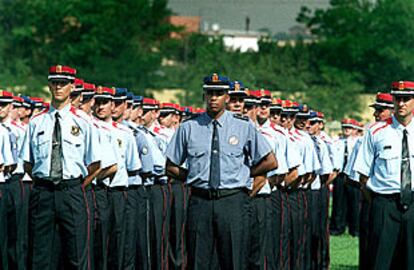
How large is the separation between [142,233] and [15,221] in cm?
158

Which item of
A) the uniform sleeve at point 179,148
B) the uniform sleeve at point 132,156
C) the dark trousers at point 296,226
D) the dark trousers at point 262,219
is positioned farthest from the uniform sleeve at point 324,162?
the uniform sleeve at point 179,148

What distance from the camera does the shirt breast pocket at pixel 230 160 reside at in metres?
11.3

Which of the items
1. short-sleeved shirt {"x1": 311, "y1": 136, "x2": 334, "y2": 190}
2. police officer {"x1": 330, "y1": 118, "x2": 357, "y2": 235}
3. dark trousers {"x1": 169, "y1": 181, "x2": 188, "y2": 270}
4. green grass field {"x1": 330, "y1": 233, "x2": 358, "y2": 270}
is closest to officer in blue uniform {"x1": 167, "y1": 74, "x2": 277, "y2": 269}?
dark trousers {"x1": 169, "y1": 181, "x2": 188, "y2": 270}

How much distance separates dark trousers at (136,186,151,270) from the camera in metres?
15.3

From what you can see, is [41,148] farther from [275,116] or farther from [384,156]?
[275,116]

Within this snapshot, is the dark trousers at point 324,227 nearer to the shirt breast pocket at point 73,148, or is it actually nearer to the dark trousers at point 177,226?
the dark trousers at point 177,226

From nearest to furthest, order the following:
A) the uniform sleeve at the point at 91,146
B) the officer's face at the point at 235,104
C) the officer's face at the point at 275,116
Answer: the uniform sleeve at the point at 91,146 < the officer's face at the point at 235,104 < the officer's face at the point at 275,116

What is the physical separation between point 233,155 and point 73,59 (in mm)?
49503

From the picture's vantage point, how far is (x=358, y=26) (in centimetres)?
6575

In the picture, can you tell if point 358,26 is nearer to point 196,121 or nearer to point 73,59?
point 73,59

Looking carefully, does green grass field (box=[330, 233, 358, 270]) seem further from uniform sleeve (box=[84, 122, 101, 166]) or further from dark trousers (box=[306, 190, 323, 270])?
uniform sleeve (box=[84, 122, 101, 166])

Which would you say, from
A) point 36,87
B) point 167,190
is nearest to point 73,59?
point 36,87

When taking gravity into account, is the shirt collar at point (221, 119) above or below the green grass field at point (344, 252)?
above

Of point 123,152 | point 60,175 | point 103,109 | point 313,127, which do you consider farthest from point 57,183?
point 313,127
